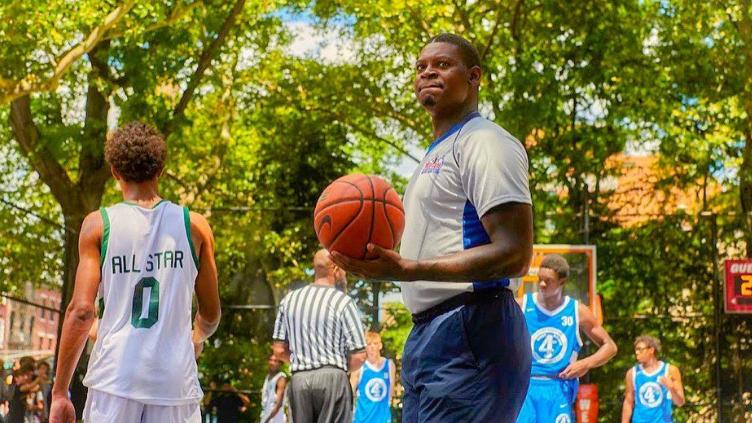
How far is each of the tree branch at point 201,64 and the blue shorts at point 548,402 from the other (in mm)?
10938

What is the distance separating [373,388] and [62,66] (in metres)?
5.29

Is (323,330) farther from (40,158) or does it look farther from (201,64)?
(201,64)

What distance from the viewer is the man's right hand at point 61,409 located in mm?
5004

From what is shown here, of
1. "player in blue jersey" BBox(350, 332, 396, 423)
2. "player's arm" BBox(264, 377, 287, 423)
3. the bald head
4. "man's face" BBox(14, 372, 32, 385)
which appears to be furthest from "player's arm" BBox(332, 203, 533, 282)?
"man's face" BBox(14, 372, 32, 385)

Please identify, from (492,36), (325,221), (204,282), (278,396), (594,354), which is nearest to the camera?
(325,221)

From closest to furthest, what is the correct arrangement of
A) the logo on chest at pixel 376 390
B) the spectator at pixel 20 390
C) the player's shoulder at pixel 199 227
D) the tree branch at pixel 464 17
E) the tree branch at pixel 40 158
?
the player's shoulder at pixel 199 227, the logo on chest at pixel 376 390, the spectator at pixel 20 390, the tree branch at pixel 40 158, the tree branch at pixel 464 17

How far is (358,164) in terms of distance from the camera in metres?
28.5

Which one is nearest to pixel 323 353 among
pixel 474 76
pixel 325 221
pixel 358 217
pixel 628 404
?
pixel 474 76

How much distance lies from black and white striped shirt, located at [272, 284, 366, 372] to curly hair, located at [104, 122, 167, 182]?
Answer: 3.62 meters

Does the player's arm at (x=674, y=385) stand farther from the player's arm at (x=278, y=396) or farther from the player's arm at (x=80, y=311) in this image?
the player's arm at (x=80, y=311)

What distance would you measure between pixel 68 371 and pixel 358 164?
77.0ft

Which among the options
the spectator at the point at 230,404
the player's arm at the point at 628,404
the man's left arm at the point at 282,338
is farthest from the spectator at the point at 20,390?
the player's arm at the point at 628,404

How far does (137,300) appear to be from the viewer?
198 inches

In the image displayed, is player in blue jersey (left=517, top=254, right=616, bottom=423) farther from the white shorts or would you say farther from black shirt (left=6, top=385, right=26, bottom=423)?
black shirt (left=6, top=385, right=26, bottom=423)
